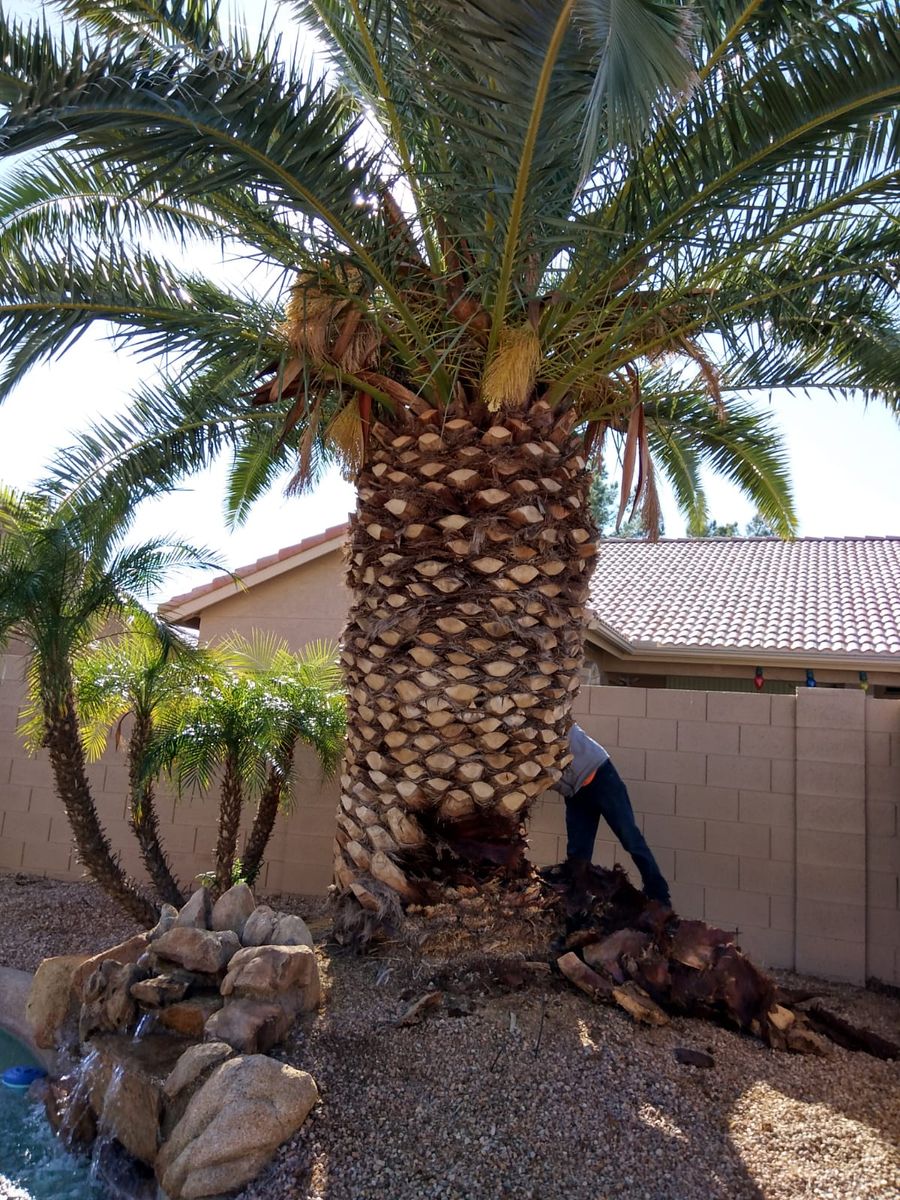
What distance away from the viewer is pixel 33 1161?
14.1ft

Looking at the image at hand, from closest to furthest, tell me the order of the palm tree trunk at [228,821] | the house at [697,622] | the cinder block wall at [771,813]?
the cinder block wall at [771,813]
the palm tree trunk at [228,821]
the house at [697,622]

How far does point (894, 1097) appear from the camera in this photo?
4113 mm

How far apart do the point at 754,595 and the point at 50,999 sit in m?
13.3

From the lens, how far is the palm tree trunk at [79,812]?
21.5ft

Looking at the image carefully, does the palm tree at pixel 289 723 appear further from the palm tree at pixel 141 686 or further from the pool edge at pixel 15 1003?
the pool edge at pixel 15 1003

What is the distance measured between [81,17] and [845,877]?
6.74 metres

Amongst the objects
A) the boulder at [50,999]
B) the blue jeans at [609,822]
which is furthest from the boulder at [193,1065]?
the blue jeans at [609,822]

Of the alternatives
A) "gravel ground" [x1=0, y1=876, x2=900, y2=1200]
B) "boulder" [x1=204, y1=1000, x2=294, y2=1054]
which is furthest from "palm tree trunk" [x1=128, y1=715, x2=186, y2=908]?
"boulder" [x1=204, y1=1000, x2=294, y2=1054]

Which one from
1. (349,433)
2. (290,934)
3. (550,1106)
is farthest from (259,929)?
(349,433)

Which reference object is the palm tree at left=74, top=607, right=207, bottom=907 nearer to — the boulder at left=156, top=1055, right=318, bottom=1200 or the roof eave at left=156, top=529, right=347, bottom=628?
the boulder at left=156, top=1055, right=318, bottom=1200

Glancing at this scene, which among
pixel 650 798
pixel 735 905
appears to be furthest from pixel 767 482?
pixel 735 905

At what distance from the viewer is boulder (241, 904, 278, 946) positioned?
4883mm

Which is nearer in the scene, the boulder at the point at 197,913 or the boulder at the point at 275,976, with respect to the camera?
the boulder at the point at 275,976

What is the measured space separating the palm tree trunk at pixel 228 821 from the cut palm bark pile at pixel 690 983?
2.99m
